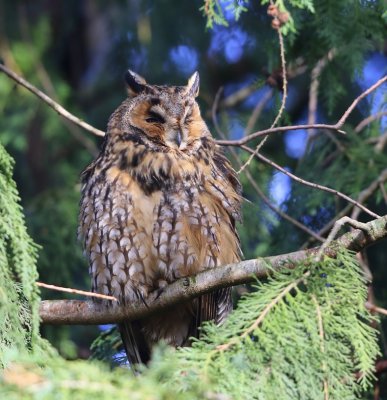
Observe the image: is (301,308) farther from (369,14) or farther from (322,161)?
(322,161)

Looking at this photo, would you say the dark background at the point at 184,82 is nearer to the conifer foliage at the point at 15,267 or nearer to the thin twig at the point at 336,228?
the thin twig at the point at 336,228

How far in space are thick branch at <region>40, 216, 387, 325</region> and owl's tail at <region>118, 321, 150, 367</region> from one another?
1.17ft

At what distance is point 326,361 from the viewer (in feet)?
7.16

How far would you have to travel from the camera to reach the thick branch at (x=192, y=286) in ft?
8.24

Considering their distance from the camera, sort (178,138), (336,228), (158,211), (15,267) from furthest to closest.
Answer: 1. (178,138)
2. (158,211)
3. (336,228)
4. (15,267)

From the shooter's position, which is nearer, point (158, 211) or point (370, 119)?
point (158, 211)

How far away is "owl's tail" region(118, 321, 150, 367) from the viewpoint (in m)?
3.59

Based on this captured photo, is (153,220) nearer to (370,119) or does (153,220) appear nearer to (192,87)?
(192,87)

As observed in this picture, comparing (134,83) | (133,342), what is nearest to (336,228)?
(133,342)

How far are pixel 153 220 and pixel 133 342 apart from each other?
2.05 feet

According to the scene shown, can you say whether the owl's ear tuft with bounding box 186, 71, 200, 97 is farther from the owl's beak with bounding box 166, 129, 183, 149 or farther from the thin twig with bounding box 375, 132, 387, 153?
the thin twig with bounding box 375, 132, 387, 153

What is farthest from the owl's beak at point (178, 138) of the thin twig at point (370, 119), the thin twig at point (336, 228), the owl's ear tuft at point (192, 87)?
the thin twig at point (336, 228)

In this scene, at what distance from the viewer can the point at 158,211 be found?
3275 mm

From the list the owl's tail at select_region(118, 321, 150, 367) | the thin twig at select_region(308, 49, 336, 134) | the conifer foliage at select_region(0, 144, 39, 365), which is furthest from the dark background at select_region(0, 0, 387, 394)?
the conifer foliage at select_region(0, 144, 39, 365)
